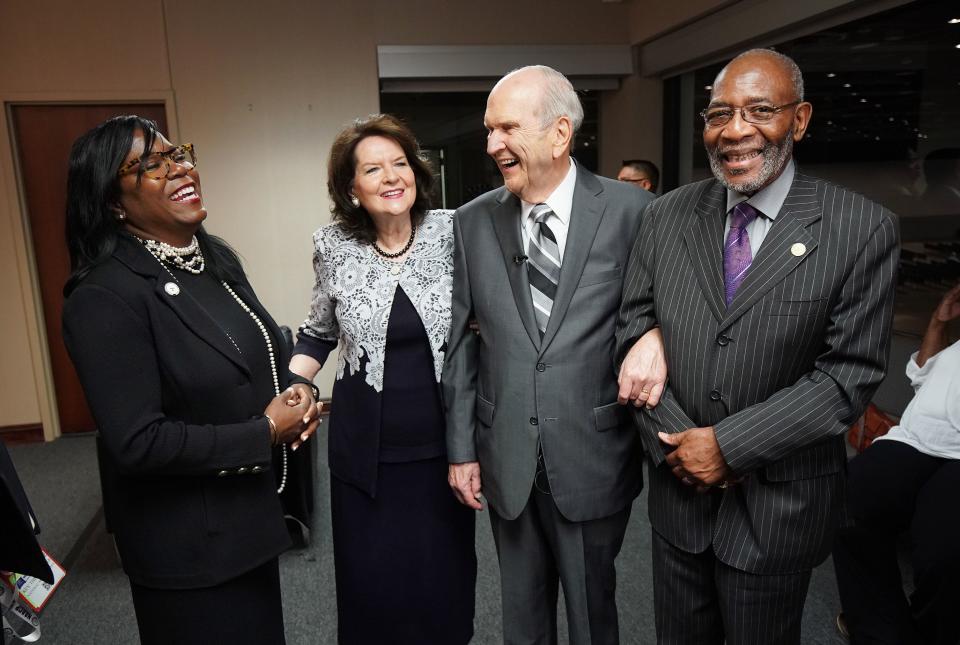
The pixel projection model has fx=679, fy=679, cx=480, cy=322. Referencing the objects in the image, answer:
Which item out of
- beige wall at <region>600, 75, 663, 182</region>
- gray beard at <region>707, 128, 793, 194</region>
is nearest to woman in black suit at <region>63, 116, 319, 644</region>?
gray beard at <region>707, 128, 793, 194</region>

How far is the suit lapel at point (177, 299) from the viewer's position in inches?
55.4

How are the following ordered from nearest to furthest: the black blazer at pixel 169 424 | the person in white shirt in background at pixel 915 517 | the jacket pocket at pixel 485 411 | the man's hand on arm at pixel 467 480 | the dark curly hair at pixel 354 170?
the black blazer at pixel 169 424
the jacket pocket at pixel 485 411
the man's hand on arm at pixel 467 480
the dark curly hair at pixel 354 170
the person in white shirt in background at pixel 915 517

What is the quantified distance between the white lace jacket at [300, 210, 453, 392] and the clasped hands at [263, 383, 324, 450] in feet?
1.00

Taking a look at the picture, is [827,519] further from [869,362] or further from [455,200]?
[455,200]

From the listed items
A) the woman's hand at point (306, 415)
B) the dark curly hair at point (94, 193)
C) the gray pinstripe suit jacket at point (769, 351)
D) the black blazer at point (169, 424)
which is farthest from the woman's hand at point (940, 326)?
the dark curly hair at point (94, 193)

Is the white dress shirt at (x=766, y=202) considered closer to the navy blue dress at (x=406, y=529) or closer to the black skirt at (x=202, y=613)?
the navy blue dress at (x=406, y=529)

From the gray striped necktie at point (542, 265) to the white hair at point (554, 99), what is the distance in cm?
22

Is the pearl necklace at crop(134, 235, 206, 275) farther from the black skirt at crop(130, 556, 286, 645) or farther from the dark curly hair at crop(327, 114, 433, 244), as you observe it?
the black skirt at crop(130, 556, 286, 645)

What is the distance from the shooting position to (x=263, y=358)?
1.60 meters

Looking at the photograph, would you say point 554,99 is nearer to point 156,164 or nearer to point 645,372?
point 645,372

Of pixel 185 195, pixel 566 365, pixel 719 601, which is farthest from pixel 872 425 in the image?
pixel 185 195

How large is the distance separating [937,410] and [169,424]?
103 inches

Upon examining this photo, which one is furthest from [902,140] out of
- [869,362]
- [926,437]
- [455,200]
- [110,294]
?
[110,294]

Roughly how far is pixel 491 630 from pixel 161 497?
1614 millimetres
